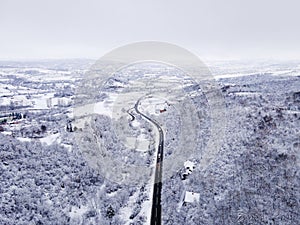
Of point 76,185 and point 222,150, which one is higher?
point 222,150

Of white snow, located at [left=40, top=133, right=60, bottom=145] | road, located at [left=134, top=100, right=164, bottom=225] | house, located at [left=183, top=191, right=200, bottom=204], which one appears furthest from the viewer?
white snow, located at [left=40, top=133, right=60, bottom=145]

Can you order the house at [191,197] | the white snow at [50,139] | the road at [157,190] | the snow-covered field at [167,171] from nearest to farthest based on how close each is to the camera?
the road at [157,190]
the snow-covered field at [167,171]
the house at [191,197]
the white snow at [50,139]

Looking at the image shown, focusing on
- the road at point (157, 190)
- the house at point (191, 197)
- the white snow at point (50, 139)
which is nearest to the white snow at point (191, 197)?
the house at point (191, 197)

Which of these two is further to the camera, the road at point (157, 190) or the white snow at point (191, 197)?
the white snow at point (191, 197)

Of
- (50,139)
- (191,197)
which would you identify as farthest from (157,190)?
(50,139)

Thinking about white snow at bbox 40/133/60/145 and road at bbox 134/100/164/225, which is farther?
white snow at bbox 40/133/60/145

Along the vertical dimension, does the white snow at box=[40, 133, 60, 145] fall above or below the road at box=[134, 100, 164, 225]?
above

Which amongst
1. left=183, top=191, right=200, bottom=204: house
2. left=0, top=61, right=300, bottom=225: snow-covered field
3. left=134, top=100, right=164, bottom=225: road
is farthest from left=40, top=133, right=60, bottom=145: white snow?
left=183, top=191, right=200, bottom=204: house

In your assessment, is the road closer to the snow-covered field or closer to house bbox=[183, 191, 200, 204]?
the snow-covered field

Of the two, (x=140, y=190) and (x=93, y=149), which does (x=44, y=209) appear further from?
(x=93, y=149)

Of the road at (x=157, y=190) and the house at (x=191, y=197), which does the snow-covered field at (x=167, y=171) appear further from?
the road at (x=157, y=190)

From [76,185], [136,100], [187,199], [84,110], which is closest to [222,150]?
[187,199]
